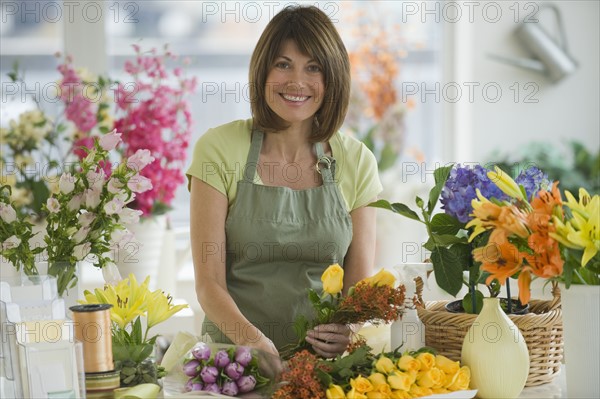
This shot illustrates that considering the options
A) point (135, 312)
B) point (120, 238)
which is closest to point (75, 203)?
point (120, 238)

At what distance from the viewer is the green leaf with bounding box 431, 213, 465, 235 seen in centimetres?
160

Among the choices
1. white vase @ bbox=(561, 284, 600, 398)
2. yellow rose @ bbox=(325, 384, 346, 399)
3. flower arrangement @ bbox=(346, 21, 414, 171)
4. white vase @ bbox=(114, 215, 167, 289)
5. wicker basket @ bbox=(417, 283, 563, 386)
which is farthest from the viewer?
flower arrangement @ bbox=(346, 21, 414, 171)

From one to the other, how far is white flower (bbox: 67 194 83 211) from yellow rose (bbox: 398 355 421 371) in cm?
63

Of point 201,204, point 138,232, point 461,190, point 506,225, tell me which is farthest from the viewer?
point 138,232

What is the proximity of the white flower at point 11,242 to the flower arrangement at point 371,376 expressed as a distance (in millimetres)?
526

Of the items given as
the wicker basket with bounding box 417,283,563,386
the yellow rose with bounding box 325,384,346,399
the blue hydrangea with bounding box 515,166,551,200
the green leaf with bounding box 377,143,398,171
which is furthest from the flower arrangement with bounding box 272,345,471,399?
the green leaf with bounding box 377,143,398,171

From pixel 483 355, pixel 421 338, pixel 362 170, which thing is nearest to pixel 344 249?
pixel 362 170

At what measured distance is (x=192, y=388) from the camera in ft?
4.84

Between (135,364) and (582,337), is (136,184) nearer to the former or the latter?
(135,364)

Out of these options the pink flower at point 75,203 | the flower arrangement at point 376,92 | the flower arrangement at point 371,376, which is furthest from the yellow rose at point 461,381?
the flower arrangement at point 376,92

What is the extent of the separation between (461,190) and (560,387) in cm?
42

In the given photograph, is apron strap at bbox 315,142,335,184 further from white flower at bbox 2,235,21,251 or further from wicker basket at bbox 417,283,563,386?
white flower at bbox 2,235,21,251

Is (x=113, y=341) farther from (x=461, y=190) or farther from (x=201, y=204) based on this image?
(x=461, y=190)

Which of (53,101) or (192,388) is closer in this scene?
(192,388)
